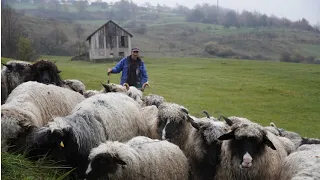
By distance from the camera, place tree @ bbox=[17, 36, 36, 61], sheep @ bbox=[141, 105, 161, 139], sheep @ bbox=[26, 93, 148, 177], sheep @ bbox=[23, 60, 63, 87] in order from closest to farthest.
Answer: sheep @ bbox=[26, 93, 148, 177] < sheep @ bbox=[141, 105, 161, 139] < sheep @ bbox=[23, 60, 63, 87] < tree @ bbox=[17, 36, 36, 61]

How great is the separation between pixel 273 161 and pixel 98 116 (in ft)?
10.4

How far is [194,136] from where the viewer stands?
727cm

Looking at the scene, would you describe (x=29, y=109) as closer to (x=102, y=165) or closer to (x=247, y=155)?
(x=102, y=165)

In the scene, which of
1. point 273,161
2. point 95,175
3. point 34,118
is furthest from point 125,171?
point 273,161

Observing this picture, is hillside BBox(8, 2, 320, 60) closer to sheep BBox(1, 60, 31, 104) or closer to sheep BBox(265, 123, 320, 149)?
sheep BBox(265, 123, 320, 149)

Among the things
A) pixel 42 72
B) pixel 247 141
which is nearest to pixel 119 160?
pixel 247 141

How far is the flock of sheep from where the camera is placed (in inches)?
226

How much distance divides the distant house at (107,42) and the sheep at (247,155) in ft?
141

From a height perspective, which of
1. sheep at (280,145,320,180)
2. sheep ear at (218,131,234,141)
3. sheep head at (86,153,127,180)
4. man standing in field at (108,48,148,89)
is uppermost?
man standing in field at (108,48,148,89)

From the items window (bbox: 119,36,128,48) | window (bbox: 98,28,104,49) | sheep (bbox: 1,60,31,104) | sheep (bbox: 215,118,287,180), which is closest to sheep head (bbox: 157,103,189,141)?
sheep (bbox: 215,118,287,180)

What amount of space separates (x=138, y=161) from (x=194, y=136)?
1.83m

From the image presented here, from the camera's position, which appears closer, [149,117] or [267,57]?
[149,117]

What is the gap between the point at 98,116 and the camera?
22.0ft

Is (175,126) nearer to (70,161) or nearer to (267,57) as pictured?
(70,161)
